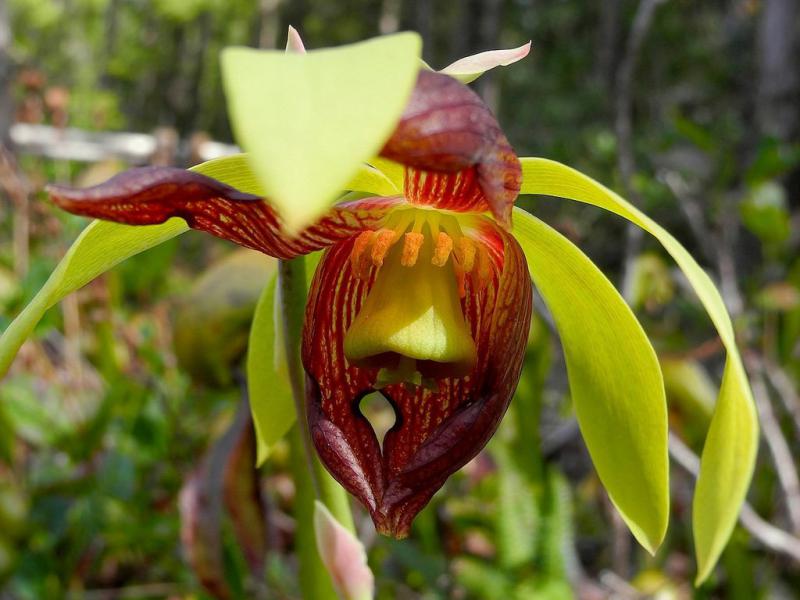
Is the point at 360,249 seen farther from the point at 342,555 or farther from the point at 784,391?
the point at 784,391

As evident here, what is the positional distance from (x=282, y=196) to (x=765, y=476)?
194 cm

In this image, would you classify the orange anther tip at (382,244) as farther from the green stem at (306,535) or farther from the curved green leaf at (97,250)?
the green stem at (306,535)

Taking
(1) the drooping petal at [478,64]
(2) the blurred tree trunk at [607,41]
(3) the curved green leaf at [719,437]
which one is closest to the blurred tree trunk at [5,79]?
(1) the drooping petal at [478,64]

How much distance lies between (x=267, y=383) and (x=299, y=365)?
0.12 m

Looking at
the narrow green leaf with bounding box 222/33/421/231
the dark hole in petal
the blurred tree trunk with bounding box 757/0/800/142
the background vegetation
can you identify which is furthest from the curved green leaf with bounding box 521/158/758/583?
the blurred tree trunk with bounding box 757/0/800/142

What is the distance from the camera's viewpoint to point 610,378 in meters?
0.68

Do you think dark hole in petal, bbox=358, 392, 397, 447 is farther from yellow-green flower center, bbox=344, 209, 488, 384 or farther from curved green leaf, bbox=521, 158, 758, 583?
curved green leaf, bbox=521, 158, 758, 583

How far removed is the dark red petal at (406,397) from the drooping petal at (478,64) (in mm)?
138

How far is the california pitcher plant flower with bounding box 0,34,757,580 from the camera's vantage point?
47 cm

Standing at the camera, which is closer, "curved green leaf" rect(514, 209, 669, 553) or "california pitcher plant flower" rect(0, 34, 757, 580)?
"california pitcher plant flower" rect(0, 34, 757, 580)

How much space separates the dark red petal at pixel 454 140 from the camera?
0.42 metres

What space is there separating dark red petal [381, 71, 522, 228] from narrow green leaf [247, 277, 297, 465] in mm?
295

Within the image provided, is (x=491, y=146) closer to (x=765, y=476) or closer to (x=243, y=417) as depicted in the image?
(x=243, y=417)

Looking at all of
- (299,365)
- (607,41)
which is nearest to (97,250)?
(299,365)
